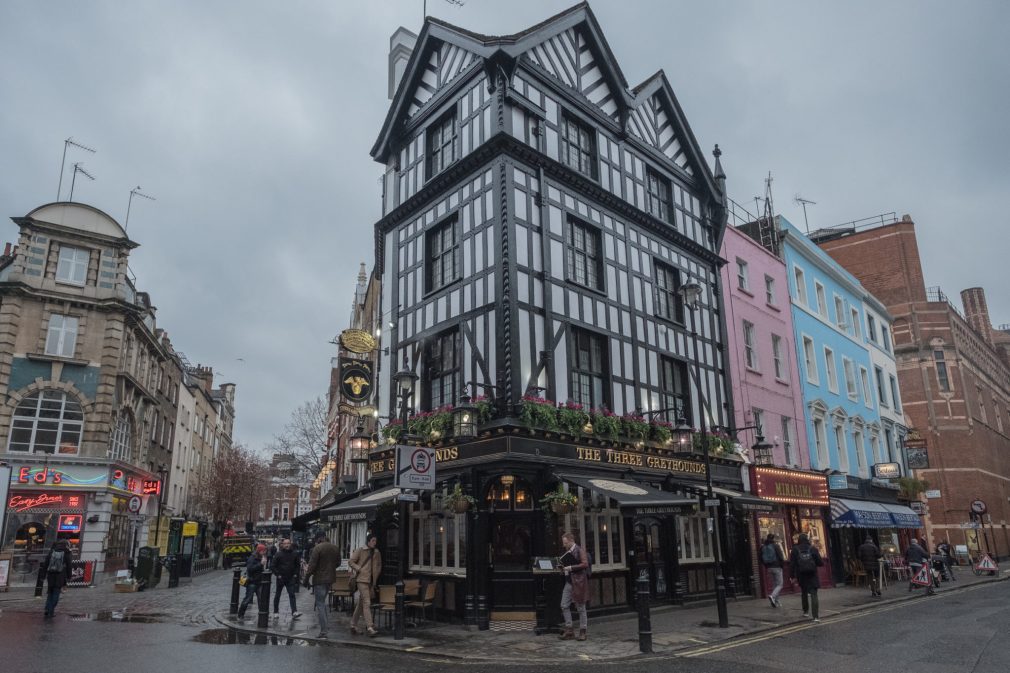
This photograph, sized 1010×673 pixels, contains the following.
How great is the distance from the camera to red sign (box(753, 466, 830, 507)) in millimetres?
19672

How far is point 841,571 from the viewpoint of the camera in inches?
904

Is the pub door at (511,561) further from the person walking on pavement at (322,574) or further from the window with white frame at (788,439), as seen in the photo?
the window with white frame at (788,439)

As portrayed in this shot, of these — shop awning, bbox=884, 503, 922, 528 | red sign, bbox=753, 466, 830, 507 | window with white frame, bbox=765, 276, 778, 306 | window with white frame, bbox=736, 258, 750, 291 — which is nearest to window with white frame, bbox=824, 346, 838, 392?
window with white frame, bbox=765, 276, 778, 306

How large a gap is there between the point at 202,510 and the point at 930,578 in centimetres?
4776

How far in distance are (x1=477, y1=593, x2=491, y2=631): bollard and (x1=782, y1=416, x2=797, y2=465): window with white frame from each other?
46.4ft

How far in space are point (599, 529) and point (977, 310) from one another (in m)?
66.3

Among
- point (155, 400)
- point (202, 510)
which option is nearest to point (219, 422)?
point (202, 510)

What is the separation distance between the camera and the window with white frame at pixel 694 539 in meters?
16.8

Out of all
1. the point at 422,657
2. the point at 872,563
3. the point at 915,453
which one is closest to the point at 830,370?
the point at 915,453

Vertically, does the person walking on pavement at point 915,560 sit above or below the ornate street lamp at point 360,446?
below

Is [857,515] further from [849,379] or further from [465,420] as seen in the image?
[465,420]

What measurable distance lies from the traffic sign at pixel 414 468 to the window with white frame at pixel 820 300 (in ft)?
70.8

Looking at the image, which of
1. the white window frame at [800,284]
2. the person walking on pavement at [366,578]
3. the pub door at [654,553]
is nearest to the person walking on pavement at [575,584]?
the person walking on pavement at [366,578]

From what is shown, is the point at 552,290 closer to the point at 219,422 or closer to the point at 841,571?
the point at 841,571
